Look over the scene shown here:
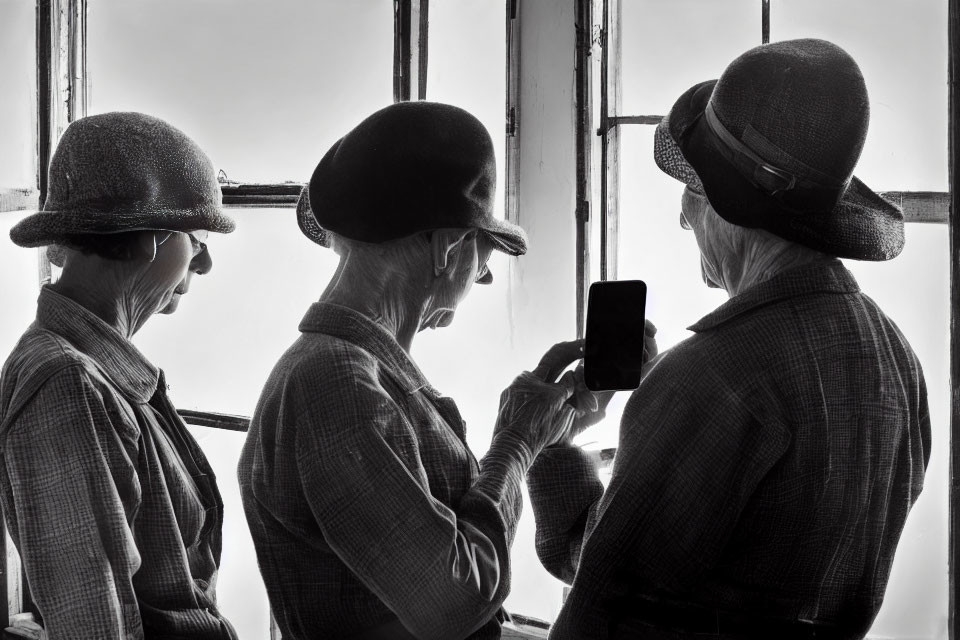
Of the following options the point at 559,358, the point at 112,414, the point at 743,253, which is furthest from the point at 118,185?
the point at 743,253

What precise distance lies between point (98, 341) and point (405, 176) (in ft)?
1.84

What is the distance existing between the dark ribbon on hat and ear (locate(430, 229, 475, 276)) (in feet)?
1.25

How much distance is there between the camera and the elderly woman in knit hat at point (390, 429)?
1.06m

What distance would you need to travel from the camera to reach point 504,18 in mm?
1790

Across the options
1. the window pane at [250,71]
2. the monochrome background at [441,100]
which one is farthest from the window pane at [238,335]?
the window pane at [250,71]

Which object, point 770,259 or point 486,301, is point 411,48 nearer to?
point 486,301

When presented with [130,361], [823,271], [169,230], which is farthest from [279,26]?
[823,271]

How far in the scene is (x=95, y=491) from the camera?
1.20 m

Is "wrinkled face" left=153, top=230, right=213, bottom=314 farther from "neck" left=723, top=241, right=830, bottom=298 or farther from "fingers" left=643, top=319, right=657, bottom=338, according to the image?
"neck" left=723, top=241, right=830, bottom=298

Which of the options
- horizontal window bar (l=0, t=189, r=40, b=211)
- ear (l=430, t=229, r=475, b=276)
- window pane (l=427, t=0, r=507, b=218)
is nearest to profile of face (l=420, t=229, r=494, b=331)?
ear (l=430, t=229, r=475, b=276)

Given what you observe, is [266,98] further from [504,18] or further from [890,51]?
[890,51]

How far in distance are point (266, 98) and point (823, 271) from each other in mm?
1439

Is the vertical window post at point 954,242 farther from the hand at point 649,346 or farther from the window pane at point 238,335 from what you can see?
the window pane at point 238,335

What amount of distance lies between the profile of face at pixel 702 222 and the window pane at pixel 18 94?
6.00ft
